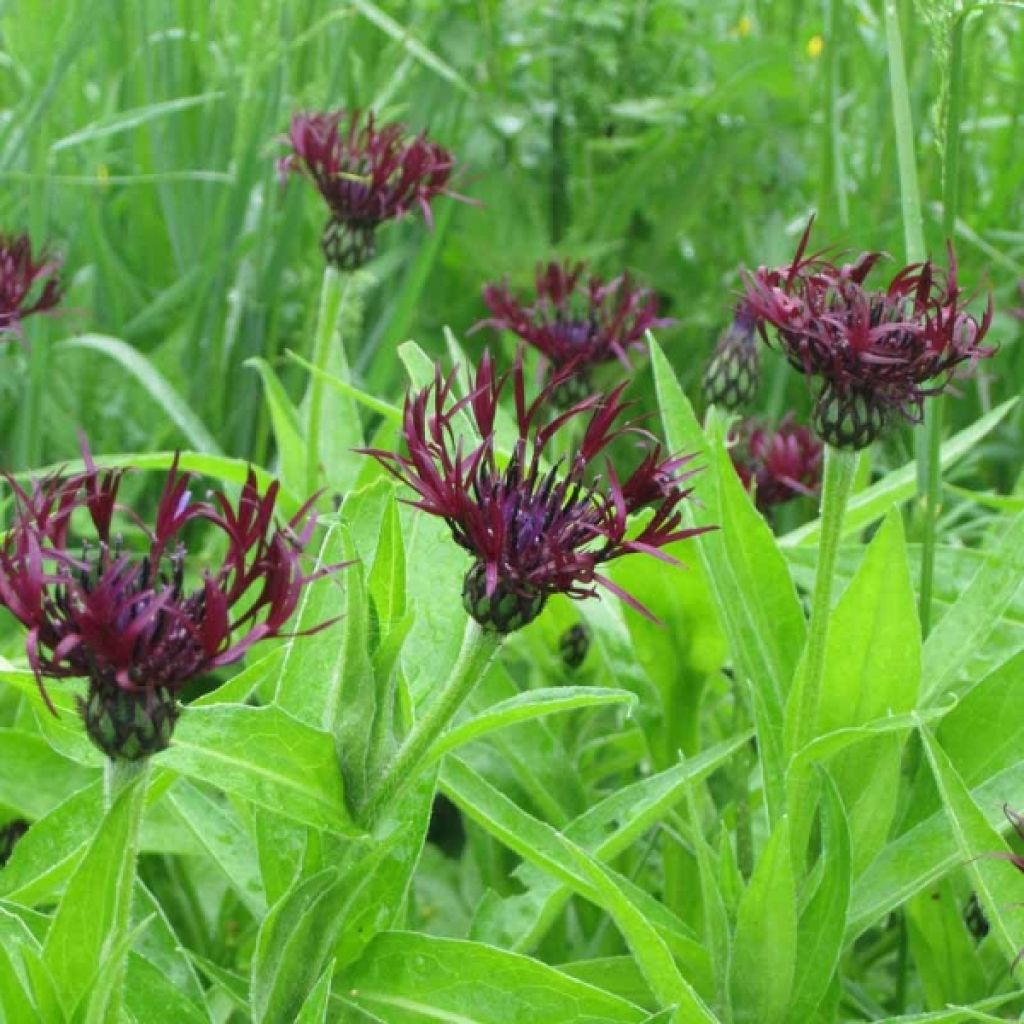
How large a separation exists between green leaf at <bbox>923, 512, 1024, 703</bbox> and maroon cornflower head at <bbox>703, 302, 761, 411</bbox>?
460 mm

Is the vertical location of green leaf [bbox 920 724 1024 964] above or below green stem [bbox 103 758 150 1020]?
below

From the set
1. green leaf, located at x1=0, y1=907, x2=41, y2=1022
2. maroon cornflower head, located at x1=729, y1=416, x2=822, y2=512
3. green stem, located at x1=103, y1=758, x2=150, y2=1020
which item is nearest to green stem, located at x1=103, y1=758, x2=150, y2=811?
green stem, located at x1=103, y1=758, x2=150, y2=1020

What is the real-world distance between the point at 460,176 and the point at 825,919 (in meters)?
1.46

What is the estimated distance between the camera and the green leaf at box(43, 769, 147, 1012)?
3.08ft

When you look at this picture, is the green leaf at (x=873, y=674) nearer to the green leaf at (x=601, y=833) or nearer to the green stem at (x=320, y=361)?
the green leaf at (x=601, y=833)

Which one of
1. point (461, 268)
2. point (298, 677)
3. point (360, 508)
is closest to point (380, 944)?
→ point (298, 677)

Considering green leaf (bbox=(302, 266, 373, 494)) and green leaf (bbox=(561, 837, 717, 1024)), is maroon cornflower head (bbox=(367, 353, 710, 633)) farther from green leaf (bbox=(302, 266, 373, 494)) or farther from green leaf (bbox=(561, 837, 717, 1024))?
green leaf (bbox=(302, 266, 373, 494))

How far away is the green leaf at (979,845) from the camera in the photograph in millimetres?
1157

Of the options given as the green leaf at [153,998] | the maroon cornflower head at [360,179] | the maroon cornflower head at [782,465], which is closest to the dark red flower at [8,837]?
the green leaf at [153,998]

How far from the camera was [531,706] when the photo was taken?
1028mm

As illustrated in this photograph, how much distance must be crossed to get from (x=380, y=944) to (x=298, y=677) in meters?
0.20

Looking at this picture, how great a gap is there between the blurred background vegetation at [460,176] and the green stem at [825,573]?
100cm

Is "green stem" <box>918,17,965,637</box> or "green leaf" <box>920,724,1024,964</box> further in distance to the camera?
"green stem" <box>918,17,965,637</box>

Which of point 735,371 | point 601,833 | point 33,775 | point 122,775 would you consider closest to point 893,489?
point 735,371
